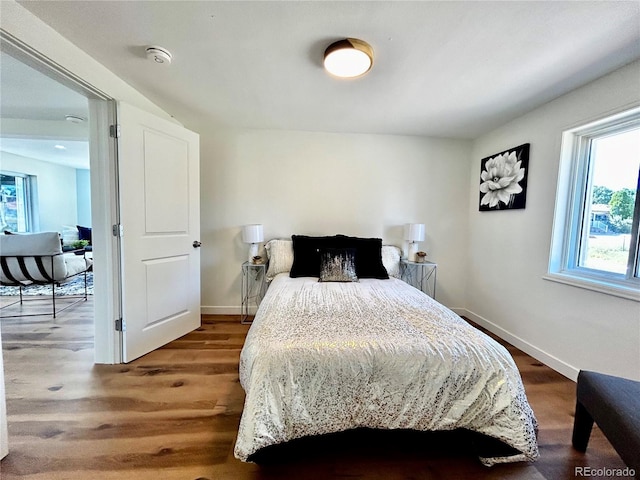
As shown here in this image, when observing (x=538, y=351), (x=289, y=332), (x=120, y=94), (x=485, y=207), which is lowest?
(x=538, y=351)

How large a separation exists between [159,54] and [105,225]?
4.25 ft

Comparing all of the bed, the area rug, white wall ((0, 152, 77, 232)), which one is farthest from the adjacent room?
white wall ((0, 152, 77, 232))

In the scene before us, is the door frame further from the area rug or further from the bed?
the area rug

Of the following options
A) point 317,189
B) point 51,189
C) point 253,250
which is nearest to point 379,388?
point 253,250

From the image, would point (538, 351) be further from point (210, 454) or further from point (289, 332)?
point (210, 454)

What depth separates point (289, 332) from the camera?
4.22 feet

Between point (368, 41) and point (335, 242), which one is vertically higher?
point (368, 41)

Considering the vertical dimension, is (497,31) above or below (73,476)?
above

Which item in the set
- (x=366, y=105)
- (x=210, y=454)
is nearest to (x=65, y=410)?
(x=210, y=454)

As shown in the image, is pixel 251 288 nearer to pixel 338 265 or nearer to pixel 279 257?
pixel 279 257

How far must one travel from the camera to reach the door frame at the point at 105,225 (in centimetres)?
194

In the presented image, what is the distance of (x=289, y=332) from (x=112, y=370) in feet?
5.51

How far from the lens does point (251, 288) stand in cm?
313

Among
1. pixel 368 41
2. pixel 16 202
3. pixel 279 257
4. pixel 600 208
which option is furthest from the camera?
pixel 16 202
